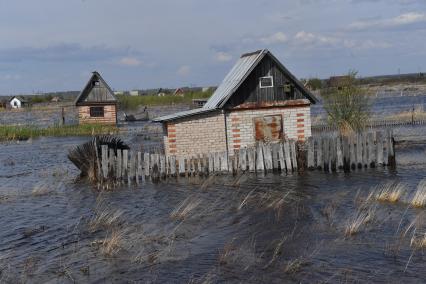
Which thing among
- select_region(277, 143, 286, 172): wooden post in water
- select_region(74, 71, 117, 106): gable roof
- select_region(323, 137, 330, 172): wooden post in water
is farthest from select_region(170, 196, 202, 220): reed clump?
select_region(74, 71, 117, 106): gable roof

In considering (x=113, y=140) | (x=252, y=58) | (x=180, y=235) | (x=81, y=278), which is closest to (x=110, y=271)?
(x=81, y=278)

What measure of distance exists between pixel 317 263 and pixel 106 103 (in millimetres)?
41404

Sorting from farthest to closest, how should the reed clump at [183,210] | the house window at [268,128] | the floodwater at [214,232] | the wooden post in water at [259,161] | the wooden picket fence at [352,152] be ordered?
the house window at [268,128]
the wooden post in water at [259,161]
the wooden picket fence at [352,152]
the reed clump at [183,210]
the floodwater at [214,232]

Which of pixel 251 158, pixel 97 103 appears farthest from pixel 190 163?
pixel 97 103

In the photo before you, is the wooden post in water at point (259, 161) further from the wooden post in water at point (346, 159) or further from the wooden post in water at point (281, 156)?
the wooden post in water at point (346, 159)

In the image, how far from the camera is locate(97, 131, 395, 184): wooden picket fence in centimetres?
2045

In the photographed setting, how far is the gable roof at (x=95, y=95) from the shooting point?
162 feet

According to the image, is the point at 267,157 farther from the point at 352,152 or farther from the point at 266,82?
the point at 266,82

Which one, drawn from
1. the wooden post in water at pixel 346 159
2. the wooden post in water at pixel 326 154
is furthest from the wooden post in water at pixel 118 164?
the wooden post in water at pixel 346 159

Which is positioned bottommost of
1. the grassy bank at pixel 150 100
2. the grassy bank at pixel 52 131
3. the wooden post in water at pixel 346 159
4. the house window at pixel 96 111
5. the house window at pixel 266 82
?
the wooden post in water at pixel 346 159

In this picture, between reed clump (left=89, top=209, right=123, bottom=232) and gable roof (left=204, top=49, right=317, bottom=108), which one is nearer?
reed clump (left=89, top=209, right=123, bottom=232)

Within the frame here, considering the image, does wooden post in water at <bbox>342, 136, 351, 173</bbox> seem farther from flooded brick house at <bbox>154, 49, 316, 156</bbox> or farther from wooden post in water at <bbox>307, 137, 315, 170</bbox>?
flooded brick house at <bbox>154, 49, 316, 156</bbox>

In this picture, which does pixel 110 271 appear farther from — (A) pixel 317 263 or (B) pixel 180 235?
(A) pixel 317 263

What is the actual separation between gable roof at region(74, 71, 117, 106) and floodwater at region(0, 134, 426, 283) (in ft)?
92.2
